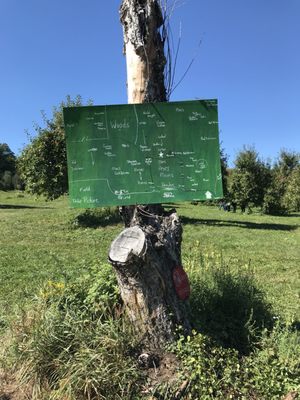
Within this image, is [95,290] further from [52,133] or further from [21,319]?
[52,133]

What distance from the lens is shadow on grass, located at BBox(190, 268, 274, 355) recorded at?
13.4ft

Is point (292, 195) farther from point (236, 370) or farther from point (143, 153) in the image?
point (236, 370)

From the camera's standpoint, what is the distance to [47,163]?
15531 millimetres

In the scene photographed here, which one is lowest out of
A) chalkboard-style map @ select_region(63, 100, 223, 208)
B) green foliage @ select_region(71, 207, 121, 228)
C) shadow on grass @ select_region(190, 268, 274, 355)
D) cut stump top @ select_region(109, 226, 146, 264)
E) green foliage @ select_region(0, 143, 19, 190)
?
shadow on grass @ select_region(190, 268, 274, 355)

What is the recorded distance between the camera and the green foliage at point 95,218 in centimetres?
1502

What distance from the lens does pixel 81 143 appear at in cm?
389

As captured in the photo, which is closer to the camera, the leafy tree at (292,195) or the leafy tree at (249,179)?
the leafy tree at (249,179)

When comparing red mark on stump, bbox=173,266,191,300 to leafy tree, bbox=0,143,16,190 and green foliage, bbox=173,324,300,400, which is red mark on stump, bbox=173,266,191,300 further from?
leafy tree, bbox=0,143,16,190

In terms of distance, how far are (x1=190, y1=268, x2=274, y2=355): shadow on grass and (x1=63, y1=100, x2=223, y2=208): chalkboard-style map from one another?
1283 millimetres

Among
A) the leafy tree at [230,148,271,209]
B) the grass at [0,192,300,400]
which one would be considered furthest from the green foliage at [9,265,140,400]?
the leafy tree at [230,148,271,209]

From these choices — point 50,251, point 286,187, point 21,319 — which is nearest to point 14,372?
point 21,319

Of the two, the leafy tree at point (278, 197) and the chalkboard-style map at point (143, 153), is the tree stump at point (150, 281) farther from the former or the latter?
the leafy tree at point (278, 197)

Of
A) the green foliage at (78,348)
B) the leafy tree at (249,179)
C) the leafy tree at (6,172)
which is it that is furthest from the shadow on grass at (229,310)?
the leafy tree at (6,172)

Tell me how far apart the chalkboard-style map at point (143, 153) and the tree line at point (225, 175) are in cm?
1172
